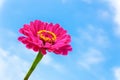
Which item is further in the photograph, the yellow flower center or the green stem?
the yellow flower center

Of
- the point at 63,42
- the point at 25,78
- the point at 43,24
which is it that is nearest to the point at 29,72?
the point at 25,78

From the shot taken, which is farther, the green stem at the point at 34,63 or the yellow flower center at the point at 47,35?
the yellow flower center at the point at 47,35

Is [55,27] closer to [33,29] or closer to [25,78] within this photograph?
[33,29]

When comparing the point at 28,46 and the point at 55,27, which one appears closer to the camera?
the point at 28,46

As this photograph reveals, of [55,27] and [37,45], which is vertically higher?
[55,27]

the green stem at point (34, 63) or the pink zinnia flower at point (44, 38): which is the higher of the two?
the pink zinnia flower at point (44, 38)

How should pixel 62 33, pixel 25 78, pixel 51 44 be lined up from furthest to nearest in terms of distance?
1. pixel 62 33
2. pixel 51 44
3. pixel 25 78
